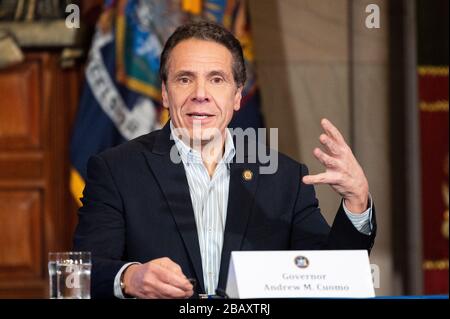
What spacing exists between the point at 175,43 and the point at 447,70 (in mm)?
2803

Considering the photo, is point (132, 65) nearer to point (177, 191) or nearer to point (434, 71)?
point (434, 71)

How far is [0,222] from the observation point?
16.9ft

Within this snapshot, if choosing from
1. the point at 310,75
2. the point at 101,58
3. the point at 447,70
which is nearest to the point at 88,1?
the point at 101,58

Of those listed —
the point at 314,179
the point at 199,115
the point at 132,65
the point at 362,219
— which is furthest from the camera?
the point at 132,65

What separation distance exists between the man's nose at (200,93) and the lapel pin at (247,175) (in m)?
0.22

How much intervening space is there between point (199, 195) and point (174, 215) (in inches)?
4.3

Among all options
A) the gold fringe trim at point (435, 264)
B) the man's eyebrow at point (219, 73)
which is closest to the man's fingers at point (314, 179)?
the man's eyebrow at point (219, 73)

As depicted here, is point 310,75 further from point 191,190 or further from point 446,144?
point 191,190

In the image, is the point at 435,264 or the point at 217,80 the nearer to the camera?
the point at 217,80

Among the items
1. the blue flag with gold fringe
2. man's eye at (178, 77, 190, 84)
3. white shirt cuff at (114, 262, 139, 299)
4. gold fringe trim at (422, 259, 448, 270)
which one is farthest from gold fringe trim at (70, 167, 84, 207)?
white shirt cuff at (114, 262, 139, 299)

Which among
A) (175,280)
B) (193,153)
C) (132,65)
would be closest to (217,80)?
(193,153)

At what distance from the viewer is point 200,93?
8.29 feet

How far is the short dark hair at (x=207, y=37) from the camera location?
8.38 feet

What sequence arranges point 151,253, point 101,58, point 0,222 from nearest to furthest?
point 151,253, point 101,58, point 0,222
